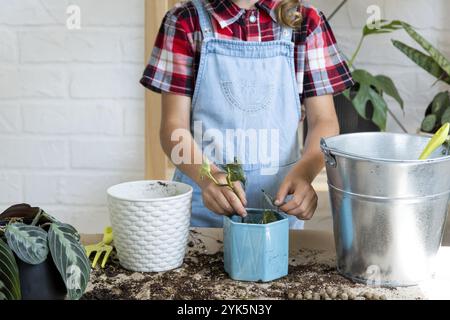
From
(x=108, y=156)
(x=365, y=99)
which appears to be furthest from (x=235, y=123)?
(x=108, y=156)

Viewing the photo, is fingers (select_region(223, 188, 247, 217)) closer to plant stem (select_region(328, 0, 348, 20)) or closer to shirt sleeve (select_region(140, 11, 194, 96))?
shirt sleeve (select_region(140, 11, 194, 96))

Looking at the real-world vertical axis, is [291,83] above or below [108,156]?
above

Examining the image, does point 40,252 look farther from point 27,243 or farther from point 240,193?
point 240,193

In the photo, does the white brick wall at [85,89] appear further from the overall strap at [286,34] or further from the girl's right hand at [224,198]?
the girl's right hand at [224,198]

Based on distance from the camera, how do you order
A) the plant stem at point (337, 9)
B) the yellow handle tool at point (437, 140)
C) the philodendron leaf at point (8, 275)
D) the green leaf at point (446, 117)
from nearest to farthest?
the philodendron leaf at point (8, 275)
the yellow handle tool at point (437, 140)
the green leaf at point (446, 117)
the plant stem at point (337, 9)

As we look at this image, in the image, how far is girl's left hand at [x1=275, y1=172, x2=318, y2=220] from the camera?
84 centimetres

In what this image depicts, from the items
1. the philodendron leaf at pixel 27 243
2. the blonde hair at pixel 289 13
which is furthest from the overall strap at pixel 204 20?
the philodendron leaf at pixel 27 243

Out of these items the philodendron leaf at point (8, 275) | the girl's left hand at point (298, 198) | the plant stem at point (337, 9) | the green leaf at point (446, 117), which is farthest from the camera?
the plant stem at point (337, 9)

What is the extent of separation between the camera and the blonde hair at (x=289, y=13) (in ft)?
3.40

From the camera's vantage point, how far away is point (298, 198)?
33.4 inches

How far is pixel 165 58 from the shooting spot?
42.0 inches

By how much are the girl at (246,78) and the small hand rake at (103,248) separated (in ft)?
0.71

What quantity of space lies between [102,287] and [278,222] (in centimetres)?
21
